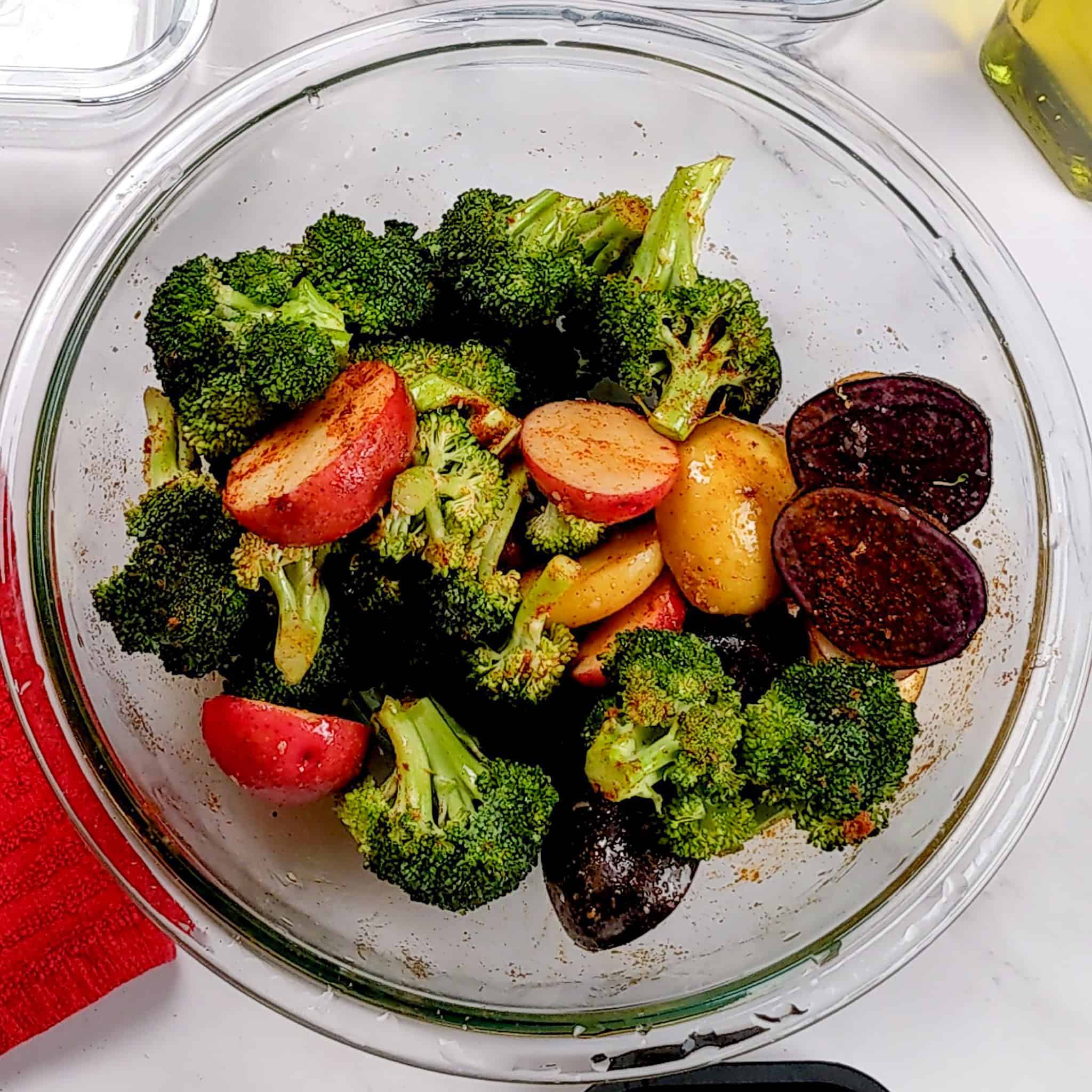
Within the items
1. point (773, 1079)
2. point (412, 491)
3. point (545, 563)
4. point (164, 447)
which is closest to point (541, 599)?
point (545, 563)

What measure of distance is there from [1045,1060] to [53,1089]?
113 cm

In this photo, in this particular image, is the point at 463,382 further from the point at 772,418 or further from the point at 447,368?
the point at 772,418

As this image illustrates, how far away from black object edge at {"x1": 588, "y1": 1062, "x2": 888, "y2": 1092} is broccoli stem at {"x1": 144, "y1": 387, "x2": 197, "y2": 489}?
0.76 m

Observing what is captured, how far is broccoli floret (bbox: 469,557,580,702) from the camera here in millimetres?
1059

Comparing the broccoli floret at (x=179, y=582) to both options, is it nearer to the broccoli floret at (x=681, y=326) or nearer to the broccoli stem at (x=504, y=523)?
the broccoli stem at (x=504, y=523)

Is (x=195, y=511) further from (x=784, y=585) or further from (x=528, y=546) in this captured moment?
(x=784, y=585)

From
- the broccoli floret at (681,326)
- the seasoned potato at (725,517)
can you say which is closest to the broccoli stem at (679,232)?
the broccoli floret at (681,326)

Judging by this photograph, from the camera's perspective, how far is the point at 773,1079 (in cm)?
127

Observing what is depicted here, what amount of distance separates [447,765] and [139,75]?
35.8 inches

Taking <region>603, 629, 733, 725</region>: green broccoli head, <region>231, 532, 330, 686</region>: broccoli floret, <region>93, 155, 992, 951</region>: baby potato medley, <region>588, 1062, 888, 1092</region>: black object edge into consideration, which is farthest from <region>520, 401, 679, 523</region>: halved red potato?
<region>588, 1062, 888, 1092</region>: black object edge

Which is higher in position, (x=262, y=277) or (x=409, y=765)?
(x=262, y=277)

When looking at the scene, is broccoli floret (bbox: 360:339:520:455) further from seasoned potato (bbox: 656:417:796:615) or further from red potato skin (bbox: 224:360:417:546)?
seasoned potato (bbox: 656:417:796:615)

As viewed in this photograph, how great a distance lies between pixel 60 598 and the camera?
3.77 ft

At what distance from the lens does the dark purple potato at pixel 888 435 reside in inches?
41.9
